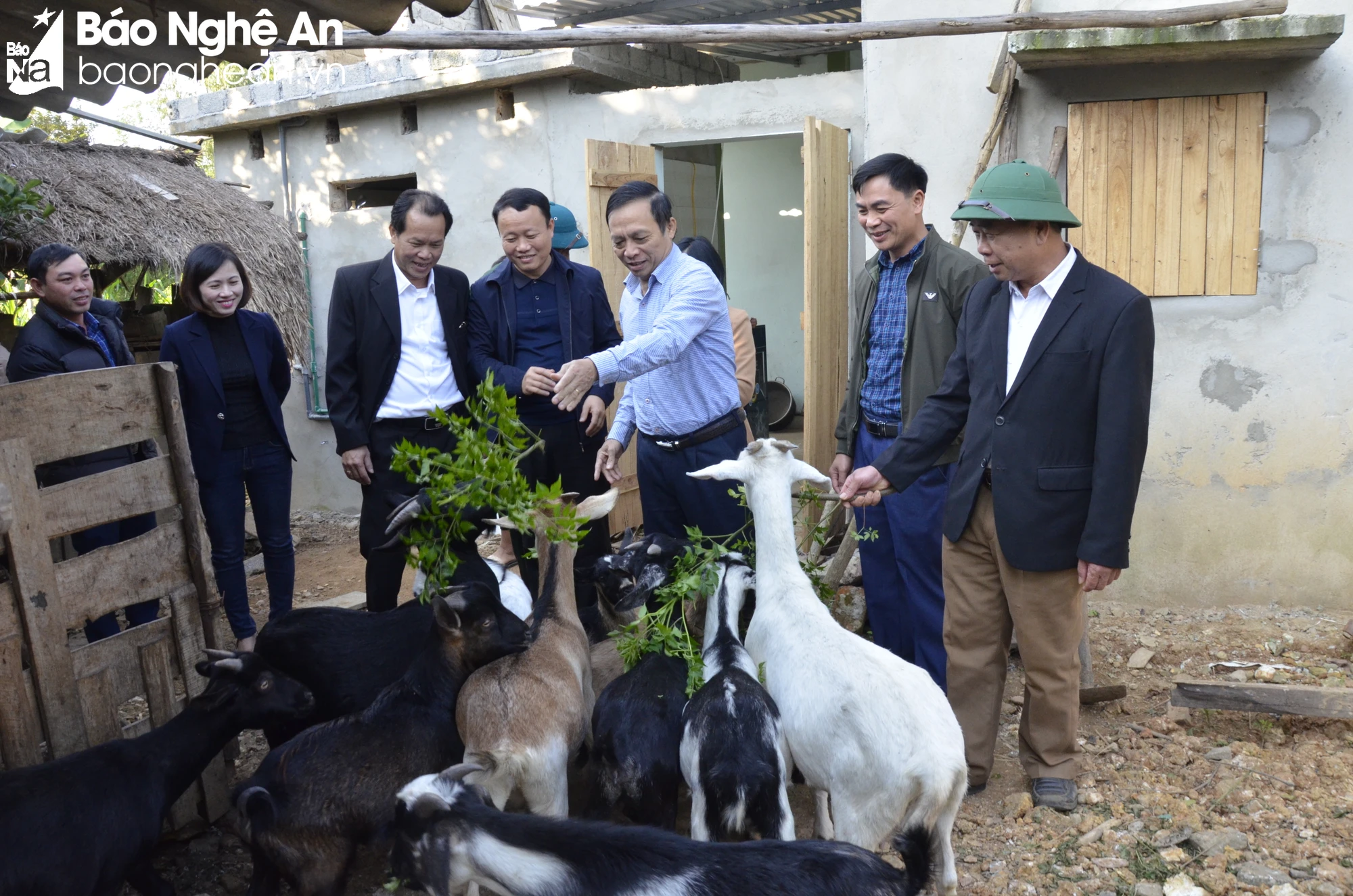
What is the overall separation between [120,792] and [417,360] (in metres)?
2.22

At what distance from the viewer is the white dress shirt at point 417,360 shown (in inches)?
189

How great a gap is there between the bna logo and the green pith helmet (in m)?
3.16

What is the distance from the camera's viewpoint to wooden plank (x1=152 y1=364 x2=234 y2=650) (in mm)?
4047

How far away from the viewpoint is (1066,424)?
362 centimetres

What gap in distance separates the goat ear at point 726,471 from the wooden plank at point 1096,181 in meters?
3.37

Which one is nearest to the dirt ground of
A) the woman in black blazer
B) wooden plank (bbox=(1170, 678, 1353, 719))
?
wooden plank (bbox=(1170, 678, 1353, 719))

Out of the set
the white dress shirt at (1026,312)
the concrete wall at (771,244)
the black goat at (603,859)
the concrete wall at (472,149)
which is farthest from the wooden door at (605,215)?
the black goat at (603,859)

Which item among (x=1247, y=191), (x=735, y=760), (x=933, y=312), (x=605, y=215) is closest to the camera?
(x=735, y=760)

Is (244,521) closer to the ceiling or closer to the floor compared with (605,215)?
closer to the floor

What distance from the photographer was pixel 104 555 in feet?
12.3

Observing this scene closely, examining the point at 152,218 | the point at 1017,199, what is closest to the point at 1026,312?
the point at 1017,199

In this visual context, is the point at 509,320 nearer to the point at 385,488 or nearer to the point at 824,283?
the point at 385,488

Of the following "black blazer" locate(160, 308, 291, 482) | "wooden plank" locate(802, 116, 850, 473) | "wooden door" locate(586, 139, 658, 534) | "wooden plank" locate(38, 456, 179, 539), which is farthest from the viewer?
"wooden door" locate(586, 139, 658, 534)

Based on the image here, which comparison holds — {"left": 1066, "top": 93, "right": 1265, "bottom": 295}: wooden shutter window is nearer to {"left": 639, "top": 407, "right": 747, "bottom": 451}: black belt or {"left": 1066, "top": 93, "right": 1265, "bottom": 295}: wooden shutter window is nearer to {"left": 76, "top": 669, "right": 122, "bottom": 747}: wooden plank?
{"left": 639, "top": 407, "right": 747, "bottom": 451}: black belt
